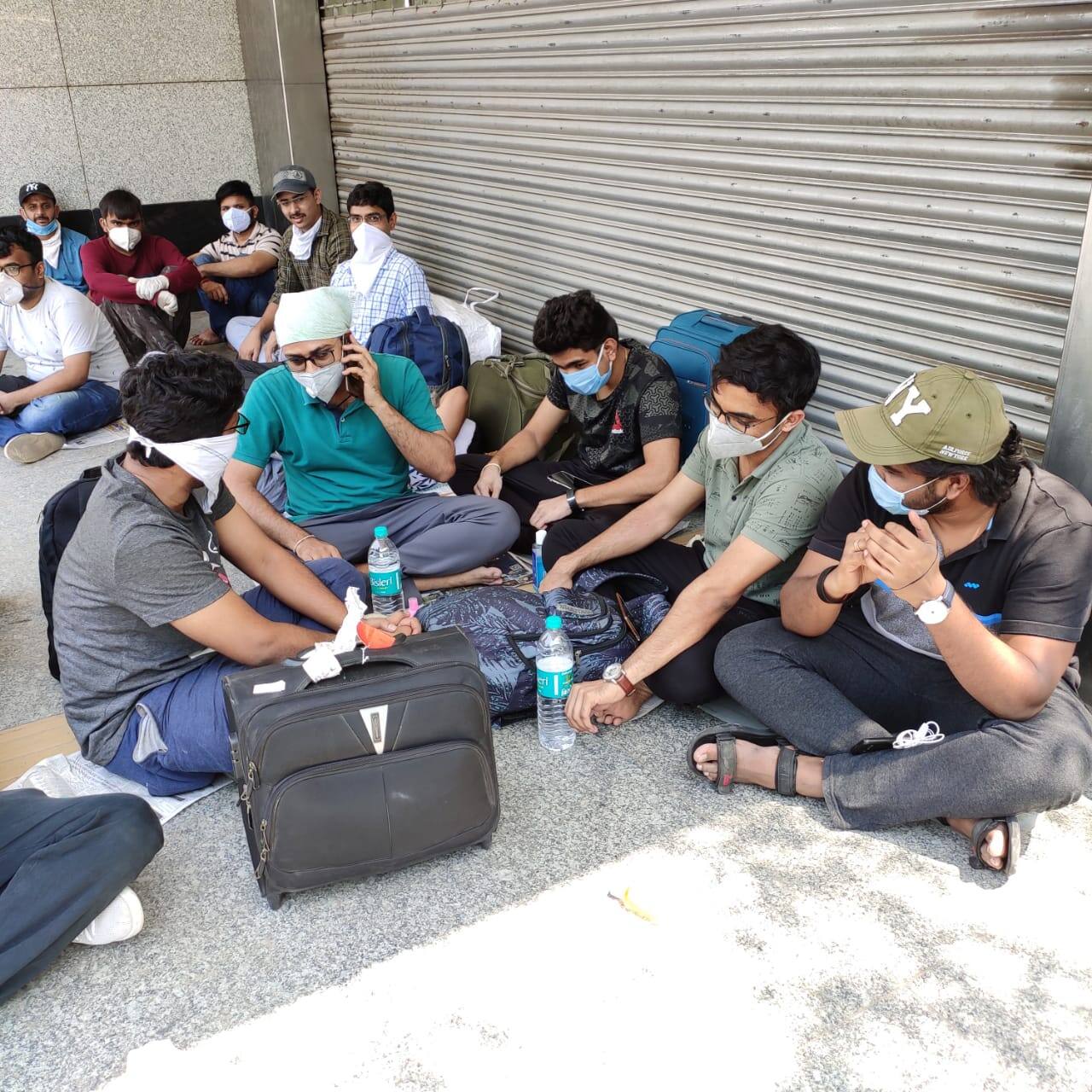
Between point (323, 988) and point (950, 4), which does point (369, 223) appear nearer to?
point (950, 4)

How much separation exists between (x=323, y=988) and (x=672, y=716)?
1316mm

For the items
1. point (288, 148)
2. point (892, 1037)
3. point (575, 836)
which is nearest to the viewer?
point (892, 1037)

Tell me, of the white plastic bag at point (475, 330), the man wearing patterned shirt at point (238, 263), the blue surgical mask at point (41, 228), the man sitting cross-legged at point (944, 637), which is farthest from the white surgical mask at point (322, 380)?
the blue surgical mask at point (41, 228)

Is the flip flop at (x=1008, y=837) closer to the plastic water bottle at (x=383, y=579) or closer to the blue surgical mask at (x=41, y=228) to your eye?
the plastic water bottle at (x=383, y=579)

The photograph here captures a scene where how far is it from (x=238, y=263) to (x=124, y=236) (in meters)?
0.77

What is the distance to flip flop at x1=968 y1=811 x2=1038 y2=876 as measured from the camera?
2340 mm

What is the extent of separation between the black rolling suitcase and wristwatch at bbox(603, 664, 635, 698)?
0.59 m

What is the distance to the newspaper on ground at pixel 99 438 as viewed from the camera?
5688mm

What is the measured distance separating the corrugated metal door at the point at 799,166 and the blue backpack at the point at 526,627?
4.07 ft

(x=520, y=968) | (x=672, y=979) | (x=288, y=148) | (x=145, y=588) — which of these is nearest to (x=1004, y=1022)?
(x=672, y=979)

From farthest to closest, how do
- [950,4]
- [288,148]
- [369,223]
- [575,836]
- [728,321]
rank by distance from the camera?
[288,148]
[369,223]
[728,321]
[950,4]
[575,836]

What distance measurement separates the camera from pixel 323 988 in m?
2.12

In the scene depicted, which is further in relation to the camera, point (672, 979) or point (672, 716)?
point (672, 716)

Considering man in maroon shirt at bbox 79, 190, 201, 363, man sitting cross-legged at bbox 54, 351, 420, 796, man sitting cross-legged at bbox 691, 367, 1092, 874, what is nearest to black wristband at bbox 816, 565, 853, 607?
man sitting cross-legged at bbox 691, 367, 1092, 874
